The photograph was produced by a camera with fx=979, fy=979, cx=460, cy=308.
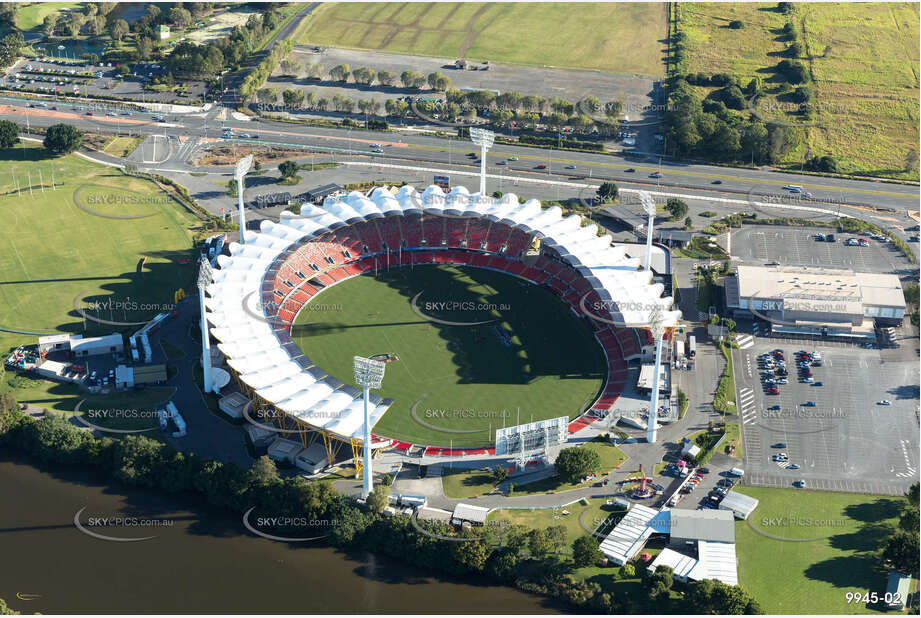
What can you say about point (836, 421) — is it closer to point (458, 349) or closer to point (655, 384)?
point (655, 384)

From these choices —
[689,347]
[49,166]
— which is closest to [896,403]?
[689,347]

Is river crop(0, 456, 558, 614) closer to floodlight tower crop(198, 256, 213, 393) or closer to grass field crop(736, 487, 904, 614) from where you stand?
floodlight tower crop(198, 256, 213, 393)

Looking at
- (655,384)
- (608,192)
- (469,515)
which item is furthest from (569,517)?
(608,192)

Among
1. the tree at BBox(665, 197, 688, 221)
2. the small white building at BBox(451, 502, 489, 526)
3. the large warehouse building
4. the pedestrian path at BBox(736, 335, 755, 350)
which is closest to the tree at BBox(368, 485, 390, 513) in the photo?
the small white building at BBox(451, 502, 489, 526)

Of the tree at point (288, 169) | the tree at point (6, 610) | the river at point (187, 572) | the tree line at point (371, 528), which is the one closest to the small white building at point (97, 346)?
the tree line at point (371, 528)

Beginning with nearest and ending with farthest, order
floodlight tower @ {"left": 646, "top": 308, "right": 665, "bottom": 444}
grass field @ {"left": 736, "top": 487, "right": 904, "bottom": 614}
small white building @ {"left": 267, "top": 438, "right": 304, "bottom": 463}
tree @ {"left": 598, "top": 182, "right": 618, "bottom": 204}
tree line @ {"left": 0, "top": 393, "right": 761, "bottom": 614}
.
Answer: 1. tree line @ {"left": 0, "top": 393, "right": 761, "bottom": 614}
2. grass field @ {"left": 736, "top": 487, "right": 904, "bottom": 614}
3. small white building @ {"left": 267, "top": 438, "right": 304, "bottom": 463}
4. floodlight tower @ {"left": 646, "top": 308, "right": 665, "bottom": 444}
5. tree @ {"left": 598, "top": 182, "right": 618, "bottom": 204}

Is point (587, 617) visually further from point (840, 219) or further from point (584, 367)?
point (840, 219)
